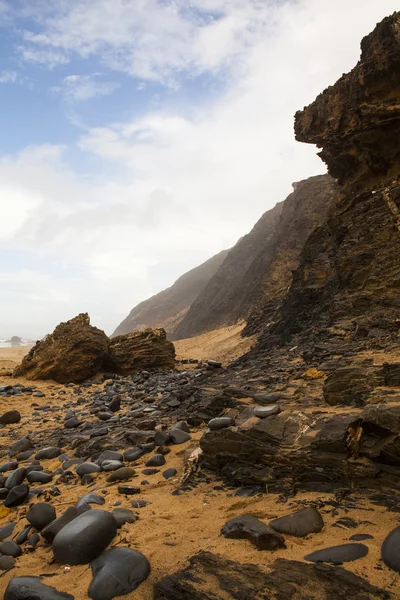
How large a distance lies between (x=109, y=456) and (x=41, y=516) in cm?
153

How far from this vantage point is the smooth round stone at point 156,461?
4044mm

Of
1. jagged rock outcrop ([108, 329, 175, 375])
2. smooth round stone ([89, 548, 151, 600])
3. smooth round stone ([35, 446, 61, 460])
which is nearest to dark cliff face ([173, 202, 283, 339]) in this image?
jagged rock outcrop ([108, 329, 175, 375])

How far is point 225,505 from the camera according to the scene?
285 centimetres

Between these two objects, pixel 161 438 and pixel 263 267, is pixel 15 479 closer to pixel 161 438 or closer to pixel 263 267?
pixel 161 438

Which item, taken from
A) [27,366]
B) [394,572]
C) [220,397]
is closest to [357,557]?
[394,572]

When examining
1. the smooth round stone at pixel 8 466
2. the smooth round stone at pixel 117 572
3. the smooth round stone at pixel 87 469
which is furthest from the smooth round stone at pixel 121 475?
the smooth round stone at pixel 8 466

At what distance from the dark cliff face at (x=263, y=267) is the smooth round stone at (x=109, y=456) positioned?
56.2 ft

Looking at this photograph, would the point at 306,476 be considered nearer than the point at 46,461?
Yes

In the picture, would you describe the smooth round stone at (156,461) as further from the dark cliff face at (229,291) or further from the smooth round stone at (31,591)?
the dark cliff face at (229,291)

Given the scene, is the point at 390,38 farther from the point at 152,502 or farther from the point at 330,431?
the point at 152,502

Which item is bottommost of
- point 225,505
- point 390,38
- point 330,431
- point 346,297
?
point 225,505

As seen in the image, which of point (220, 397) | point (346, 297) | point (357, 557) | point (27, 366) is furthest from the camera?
point (27, 366)

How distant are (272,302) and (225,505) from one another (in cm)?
2253

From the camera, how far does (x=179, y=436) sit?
4.58 m
